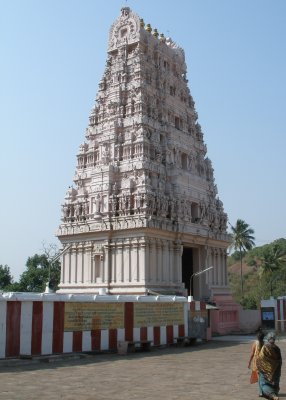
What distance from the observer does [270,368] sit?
11836 millimetres

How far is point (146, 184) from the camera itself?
36.9 m

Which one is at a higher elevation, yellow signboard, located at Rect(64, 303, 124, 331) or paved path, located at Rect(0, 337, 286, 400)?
yellow signboard, located at Rect(64, 303, 124, 331)

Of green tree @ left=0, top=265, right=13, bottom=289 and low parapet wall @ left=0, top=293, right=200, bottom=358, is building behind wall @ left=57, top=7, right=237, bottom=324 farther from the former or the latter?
green tree @ left=0, top=265, right=13, bottom=289

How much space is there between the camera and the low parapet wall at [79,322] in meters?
20.0

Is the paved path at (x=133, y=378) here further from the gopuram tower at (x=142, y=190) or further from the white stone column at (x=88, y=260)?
the white stone column at (x=88, y=260)

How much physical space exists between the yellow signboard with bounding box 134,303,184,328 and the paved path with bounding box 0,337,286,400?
2768 millimetres

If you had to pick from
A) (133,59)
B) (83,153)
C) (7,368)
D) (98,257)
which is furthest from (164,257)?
(7,368)

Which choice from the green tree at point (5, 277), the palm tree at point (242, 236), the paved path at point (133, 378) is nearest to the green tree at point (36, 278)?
the green tree at point (5, 277)

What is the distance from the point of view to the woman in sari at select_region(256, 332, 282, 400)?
1179 centimetres

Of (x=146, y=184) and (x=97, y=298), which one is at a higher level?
(x=146, y=184)

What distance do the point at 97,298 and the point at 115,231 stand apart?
13562mm

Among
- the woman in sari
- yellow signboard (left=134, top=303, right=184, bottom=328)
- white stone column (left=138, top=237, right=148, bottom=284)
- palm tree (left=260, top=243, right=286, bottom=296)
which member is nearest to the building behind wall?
white stone column (left=138, top=237, right=148, bottom=284)

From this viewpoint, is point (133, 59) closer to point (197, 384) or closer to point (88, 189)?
point (88, 189)

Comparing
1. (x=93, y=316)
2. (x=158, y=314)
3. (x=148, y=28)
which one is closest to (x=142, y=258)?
(x=158, y=314)
